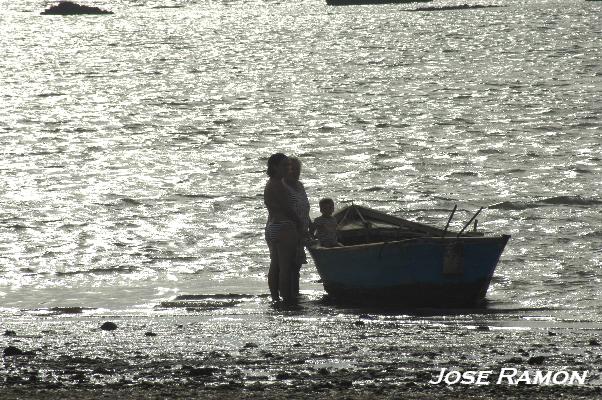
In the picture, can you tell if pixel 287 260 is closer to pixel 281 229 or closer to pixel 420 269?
pixel 281 229

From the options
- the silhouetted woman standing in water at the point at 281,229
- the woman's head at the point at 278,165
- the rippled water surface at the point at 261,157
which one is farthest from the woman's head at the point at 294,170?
the rippled water surface at the point at 261,157

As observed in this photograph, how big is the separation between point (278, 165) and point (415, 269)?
1.76 meters

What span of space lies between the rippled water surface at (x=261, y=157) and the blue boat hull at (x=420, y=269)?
695mm

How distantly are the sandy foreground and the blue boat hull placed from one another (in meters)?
0.71

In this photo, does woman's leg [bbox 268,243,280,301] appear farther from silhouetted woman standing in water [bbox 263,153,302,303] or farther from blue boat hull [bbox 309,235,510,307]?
blue boat hull [bbox 309,235,510,307]

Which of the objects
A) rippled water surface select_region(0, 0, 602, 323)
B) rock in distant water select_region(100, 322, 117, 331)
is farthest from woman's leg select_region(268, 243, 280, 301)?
rock in distant water select_region(100, 322, 117, 331)

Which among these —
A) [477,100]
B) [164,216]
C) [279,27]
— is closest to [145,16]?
[279,27]

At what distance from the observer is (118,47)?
8169 cm

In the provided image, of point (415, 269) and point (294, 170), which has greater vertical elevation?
point (294, 170)

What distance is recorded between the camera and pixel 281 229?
14367 millimetres

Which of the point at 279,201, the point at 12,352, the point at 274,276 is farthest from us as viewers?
the point at 274,276

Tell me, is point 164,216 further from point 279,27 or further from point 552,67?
point 279,27

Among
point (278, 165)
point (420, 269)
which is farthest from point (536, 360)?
point (278, 165)

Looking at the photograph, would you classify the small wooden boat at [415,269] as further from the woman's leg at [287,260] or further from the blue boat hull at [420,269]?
the woman's leg at [287,260]
